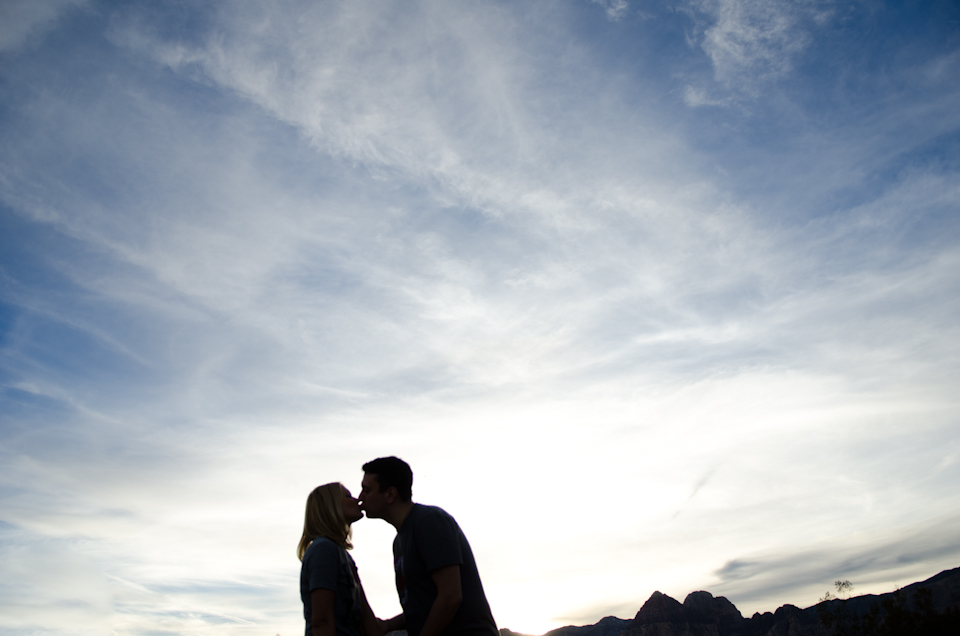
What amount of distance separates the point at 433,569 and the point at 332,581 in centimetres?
100

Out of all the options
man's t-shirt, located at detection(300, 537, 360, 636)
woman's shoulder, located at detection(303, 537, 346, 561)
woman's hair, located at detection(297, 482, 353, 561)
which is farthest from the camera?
woman's hair, located at detection(297, 482, 353, 561)

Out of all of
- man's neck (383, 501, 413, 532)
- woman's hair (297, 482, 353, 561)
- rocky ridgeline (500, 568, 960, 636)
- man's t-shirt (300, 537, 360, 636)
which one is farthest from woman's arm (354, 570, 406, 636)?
rocky ridgeline (500, 568, 960, 636)

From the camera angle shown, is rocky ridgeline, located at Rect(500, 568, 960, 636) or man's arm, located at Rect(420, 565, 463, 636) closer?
man's arm, located at Rect(420, 565, 463, 636)

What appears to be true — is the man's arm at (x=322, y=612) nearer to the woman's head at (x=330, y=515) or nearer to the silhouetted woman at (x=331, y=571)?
the silhouetted woman at (x=331, y=571)

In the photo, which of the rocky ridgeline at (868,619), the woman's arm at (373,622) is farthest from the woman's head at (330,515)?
the rocky ridgeline at (868,619)

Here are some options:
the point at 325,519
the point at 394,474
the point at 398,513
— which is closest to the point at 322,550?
the point at 325,519

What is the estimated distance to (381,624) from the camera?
629 centimetres

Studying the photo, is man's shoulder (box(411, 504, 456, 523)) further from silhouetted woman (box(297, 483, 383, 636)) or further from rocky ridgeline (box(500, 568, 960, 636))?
rocky ridgeline (box(500, 568, 960, 636))

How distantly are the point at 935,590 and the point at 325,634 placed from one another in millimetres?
201694

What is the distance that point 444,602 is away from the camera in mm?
4938

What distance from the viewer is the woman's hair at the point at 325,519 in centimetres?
583

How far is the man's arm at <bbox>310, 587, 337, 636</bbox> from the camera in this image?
17.1ft

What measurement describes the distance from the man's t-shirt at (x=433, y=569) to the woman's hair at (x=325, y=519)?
72cm

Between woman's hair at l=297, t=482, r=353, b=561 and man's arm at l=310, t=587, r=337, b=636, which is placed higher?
woman's hair at l=297, t=482, r=353, b=561
